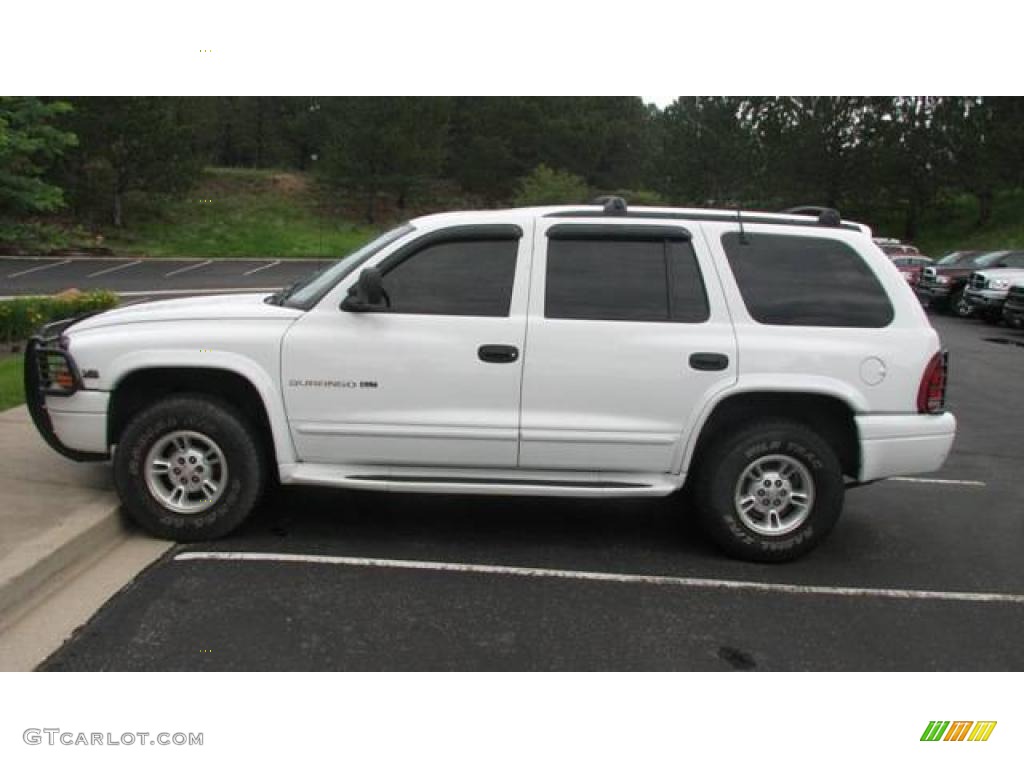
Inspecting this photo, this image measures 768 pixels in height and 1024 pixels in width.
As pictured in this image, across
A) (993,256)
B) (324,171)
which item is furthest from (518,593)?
(324,171)

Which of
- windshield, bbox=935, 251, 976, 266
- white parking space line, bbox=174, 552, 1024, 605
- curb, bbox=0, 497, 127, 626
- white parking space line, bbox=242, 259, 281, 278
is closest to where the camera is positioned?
curb, bbox=0, 497, 127, 626

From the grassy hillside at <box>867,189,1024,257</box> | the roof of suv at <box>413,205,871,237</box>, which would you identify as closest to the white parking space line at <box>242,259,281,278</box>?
the roof of suv at <box>413,205,871,237</box>

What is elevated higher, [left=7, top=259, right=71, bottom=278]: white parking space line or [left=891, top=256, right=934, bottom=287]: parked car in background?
[left=891, top=256, right=934, bottom=287]: parked car in background

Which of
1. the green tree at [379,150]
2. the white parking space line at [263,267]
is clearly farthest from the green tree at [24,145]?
the green tree at [379,150]

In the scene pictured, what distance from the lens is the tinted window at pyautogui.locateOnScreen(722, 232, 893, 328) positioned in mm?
4840

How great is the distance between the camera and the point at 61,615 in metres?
3.93

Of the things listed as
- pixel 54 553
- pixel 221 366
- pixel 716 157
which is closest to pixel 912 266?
pixel 716 157

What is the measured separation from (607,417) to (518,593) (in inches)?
41.1

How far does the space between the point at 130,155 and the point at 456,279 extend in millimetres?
34904

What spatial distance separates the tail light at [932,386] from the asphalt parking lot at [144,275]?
19.4 m

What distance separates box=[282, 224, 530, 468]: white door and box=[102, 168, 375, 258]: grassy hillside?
3191 centimetres

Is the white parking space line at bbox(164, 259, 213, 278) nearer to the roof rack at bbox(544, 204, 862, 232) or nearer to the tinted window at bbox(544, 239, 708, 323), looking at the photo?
the roof rack at bbox(544, 204, 862, 232)

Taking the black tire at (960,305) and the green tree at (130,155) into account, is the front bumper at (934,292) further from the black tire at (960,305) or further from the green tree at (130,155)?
the green tree at (130,155)

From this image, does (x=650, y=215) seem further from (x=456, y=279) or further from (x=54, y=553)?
(x=54, y=553)
